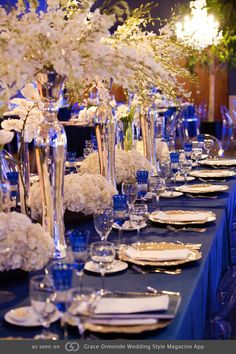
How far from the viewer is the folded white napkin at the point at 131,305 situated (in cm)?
A: 158

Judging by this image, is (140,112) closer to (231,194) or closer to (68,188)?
(231,194)

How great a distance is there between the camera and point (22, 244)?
1858mm

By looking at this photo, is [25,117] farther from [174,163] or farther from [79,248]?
[174,163]

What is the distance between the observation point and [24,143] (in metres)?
2.60

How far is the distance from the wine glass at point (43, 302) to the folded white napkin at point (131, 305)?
5.6 inches

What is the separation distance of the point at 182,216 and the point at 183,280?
32.1 inches

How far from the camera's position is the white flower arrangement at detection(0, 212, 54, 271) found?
185 centimetres

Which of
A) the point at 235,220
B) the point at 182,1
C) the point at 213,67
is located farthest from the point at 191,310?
the point at 182,1

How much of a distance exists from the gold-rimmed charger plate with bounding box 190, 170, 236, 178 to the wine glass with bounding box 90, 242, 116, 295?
81.9 inches

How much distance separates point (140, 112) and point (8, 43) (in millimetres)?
2146

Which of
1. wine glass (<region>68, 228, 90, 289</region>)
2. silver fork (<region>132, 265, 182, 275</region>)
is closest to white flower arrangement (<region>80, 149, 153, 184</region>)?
silver fork (<region>132, 265, 182, 275</region>)

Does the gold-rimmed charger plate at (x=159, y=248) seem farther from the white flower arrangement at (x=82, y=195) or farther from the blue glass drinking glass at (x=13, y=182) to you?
the blue glass drinking glass at (x=13, y=182)

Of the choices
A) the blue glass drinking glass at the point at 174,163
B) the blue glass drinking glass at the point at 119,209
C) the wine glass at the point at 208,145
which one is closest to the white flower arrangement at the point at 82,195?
the blue glass drinking glass at the point at 119,209
